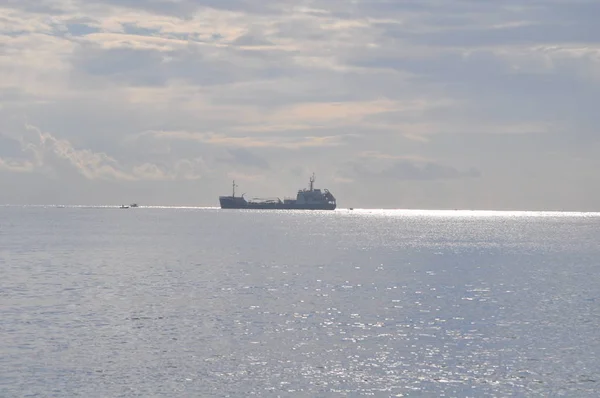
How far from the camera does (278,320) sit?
49.1 meters

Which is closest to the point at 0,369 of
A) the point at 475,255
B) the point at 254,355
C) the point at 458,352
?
the point at 254,355

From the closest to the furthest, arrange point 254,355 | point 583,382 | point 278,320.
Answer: point 583,382 < point 254,355 < point 278,320

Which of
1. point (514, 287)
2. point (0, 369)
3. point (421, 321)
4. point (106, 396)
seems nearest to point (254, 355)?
point (106, 396)

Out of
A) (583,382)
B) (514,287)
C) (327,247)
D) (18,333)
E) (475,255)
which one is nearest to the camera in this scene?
(583,382)

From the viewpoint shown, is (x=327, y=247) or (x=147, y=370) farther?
(x=327, y=247)

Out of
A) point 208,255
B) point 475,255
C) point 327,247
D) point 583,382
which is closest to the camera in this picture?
point 583,382

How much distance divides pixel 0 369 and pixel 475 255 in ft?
303

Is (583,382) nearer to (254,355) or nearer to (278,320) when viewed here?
(254,355)

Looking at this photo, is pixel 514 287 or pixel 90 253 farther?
pixel 90 253

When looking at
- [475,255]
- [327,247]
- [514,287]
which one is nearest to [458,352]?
[514,287]

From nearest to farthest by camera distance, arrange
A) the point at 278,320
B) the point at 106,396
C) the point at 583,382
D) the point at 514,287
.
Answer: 1. the point at 106,396
2. the point at 583,382
3. the point at 278,320
4. the point at 514,287

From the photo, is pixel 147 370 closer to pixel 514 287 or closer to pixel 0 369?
pixel 0 369

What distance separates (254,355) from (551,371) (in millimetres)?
13718

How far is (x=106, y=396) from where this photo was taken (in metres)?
31.1
